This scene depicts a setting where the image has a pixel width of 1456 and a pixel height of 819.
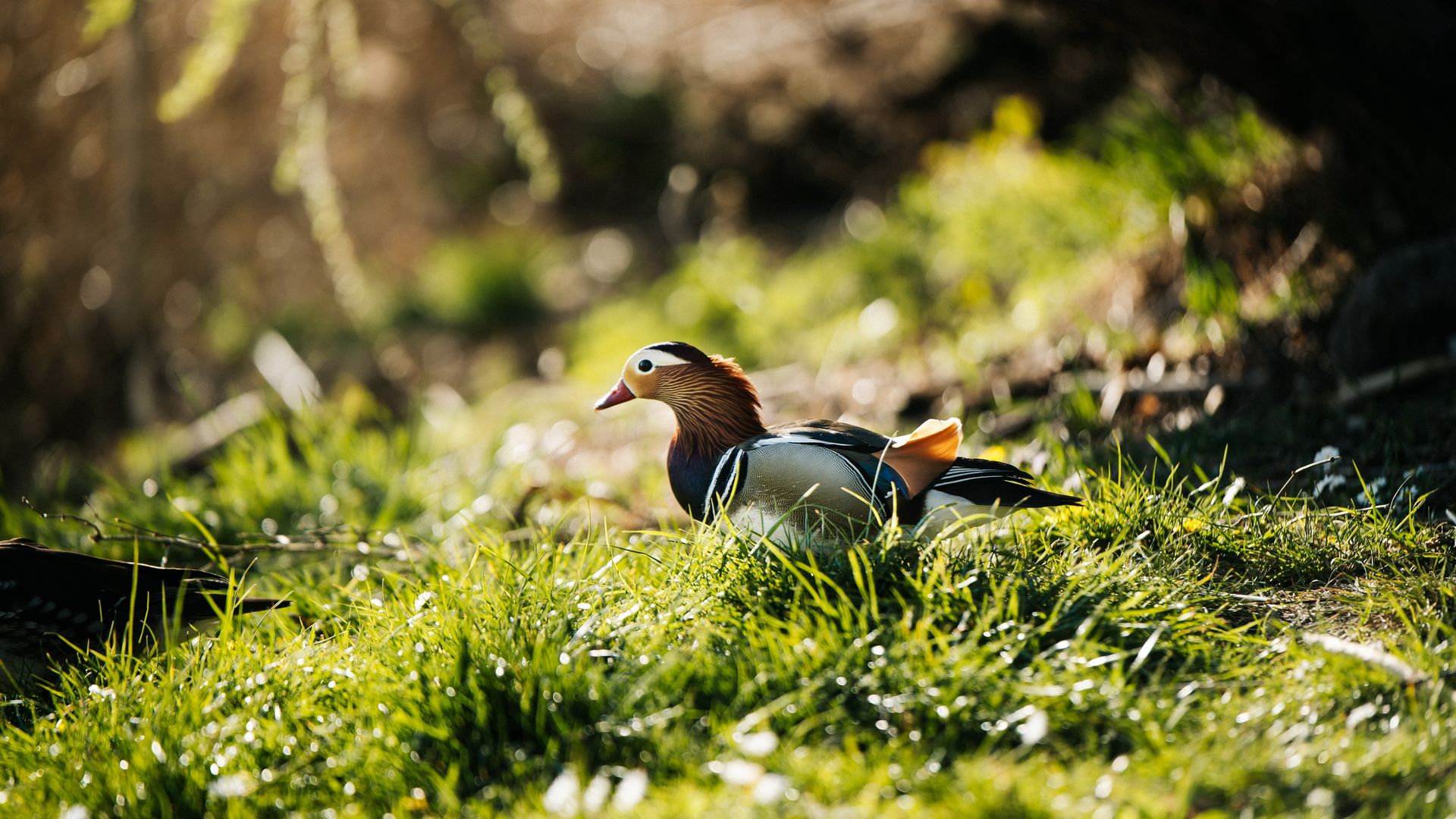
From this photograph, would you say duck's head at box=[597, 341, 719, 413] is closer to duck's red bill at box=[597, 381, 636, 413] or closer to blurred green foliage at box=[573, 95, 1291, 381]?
duck's red bill at box=[597, 381, 636, 413]

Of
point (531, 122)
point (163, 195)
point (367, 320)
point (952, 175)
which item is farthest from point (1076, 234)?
point (163, 195)

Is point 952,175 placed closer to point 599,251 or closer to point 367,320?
point 599,251

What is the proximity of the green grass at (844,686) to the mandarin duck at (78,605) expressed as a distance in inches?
4.4

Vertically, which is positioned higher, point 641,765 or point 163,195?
point 163,195

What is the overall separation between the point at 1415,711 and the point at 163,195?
882 cm

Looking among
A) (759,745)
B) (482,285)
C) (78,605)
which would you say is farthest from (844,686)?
(482,285)

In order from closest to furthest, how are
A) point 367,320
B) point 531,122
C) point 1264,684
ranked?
point 1264,684 < point 531,122 < point 367,320

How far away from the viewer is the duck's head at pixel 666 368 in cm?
304

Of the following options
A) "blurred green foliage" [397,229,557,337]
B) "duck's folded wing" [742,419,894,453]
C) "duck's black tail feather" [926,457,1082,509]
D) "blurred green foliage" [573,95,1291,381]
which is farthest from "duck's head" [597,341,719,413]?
"blurred green foliage" [397,229,557,337]

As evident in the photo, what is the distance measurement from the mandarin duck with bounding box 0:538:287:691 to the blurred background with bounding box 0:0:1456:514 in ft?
4.62

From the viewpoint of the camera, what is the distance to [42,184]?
7441 mm

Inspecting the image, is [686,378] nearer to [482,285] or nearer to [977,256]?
[977,256]

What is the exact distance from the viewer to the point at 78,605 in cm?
308

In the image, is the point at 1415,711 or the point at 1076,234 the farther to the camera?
the point at 1076,234
